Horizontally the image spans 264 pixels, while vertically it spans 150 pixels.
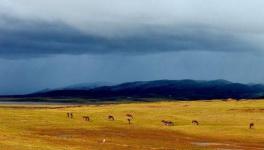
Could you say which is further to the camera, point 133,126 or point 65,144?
point 133,126

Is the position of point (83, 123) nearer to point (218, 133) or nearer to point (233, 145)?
point (218, 133)

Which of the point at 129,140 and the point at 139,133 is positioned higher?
the point at 139,133

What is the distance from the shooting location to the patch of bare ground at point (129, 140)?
54.8 m

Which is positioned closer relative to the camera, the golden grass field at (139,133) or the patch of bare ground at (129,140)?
the golden grass field at (139,133)

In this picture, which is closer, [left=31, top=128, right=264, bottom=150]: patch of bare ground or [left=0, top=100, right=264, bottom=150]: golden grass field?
[left=0, top=100, right=264, bottom=150]: golden grass field

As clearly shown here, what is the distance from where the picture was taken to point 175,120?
9762 cm

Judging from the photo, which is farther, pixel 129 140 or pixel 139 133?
pixel 139 133

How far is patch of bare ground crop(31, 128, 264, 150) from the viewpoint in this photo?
180ft

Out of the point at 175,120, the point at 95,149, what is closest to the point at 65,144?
the point at 95,149

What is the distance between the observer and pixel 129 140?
63.2 m

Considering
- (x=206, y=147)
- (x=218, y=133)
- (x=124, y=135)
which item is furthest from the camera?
(x=218, y=133)

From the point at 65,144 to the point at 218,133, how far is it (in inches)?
1290

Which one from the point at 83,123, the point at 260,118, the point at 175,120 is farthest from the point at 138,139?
the point at 260,118

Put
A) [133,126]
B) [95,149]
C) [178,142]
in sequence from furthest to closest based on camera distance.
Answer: [133,126] < [178,142] < [95,149]
